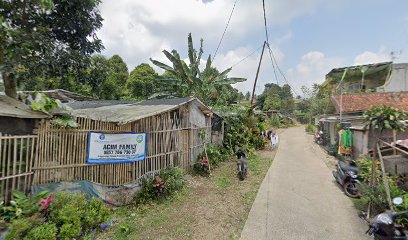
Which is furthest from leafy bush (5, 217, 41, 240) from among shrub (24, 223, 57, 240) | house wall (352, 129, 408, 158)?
house wall (352, 129, 408, 158)

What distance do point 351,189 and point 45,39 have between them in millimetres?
11086

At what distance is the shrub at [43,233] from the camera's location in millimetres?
3803

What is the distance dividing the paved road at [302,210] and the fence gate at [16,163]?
5.29 meters

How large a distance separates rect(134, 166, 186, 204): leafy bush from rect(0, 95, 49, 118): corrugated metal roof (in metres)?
3.40

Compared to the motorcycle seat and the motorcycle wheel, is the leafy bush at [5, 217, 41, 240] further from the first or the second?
the motorcycle seat

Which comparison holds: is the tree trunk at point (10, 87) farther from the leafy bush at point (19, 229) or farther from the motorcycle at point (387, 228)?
the motorcycle at point (387, 228)

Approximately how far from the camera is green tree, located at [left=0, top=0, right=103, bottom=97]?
609cm

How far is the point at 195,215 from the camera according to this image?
608 cm

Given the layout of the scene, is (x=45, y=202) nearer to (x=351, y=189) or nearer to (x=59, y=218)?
(x=59, y=218)

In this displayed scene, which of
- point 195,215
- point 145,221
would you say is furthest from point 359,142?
point 145,221

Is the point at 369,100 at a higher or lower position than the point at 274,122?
higher

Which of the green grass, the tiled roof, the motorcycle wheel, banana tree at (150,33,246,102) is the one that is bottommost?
the green grass

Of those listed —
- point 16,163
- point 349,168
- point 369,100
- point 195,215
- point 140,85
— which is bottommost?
point 195,215

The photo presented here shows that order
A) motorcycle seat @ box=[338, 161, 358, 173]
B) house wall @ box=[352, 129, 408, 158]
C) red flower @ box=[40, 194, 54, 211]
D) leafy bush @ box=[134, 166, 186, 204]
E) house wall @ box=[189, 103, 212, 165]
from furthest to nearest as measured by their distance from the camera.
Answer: house wall @ box=[189, 103, 212, 165] → house wall @ box=[352, 129, 408, 158] → motorcycle seat @ box=[338, 161, 358, 173] → leafy bush @ box=[134, 166, 186, 204] → red flower @ box=[40, 194, 54, 211]
